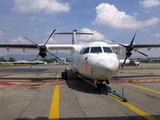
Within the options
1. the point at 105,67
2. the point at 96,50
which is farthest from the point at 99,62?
the point at 96,50

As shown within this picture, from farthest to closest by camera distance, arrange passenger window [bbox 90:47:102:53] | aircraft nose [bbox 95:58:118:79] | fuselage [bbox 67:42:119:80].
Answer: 1. passenger window [bbox 90:47:102:53]
2. fuselage [bbox 67:42:119:80]
3. aircraft nose [bbox 95:58:118:79]

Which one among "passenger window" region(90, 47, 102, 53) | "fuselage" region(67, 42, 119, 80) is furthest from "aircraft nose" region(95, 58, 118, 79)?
"passenger window" region(90, 47, 102, 53)

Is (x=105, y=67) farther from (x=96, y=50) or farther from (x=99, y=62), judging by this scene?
(x=96, y=50)

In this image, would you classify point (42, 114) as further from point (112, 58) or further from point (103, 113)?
point (112, 58)

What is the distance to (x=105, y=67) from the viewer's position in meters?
7.21

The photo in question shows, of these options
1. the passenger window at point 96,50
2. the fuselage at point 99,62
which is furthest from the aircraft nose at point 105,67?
the passenger window at point 96,50

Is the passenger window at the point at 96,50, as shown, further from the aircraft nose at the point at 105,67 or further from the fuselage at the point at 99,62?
the aircraft nose at the point at 105,67

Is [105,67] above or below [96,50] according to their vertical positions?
below

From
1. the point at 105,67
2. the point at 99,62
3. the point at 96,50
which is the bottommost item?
the point at 105,67

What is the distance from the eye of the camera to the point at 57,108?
5.46 m

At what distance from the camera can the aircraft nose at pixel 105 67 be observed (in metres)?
7.21

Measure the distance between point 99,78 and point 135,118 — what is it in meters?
3.56

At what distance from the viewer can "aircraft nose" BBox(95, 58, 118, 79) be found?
7.21 metres

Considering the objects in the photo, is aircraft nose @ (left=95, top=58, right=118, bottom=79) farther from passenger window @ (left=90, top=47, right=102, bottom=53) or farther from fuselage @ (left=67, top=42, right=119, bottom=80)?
passenger window @ (left=90, top=47, right=102, bottom=53)
